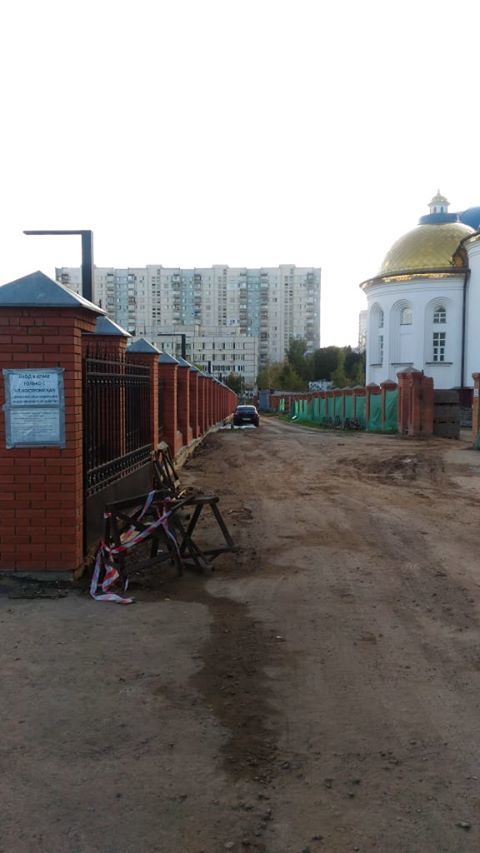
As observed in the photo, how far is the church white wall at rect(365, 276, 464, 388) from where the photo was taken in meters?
48.0

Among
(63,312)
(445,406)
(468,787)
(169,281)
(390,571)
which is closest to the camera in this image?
(468,787)

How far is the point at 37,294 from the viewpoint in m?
5.30

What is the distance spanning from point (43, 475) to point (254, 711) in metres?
2.70

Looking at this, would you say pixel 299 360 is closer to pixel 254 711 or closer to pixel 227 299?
pixel 227 299

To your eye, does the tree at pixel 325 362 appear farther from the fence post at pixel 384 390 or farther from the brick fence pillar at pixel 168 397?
the brick fence pillar at pixel 168 397

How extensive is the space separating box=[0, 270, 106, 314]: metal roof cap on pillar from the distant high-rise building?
334 ft

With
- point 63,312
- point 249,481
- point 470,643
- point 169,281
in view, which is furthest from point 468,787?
point 169,281

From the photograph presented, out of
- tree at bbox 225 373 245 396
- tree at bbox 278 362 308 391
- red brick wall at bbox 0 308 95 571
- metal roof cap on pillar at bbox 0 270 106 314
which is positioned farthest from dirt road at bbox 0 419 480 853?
tree at bbox 225 373 245 396

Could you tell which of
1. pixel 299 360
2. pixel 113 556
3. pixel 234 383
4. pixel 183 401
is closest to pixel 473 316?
pixel 183 401

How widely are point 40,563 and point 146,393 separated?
13.6 ft

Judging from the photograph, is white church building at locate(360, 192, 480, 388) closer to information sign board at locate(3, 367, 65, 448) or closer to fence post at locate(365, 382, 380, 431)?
fence post at locate(365, 382, 380, 431)

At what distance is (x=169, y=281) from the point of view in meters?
110

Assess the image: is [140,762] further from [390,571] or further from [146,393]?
[146,393]

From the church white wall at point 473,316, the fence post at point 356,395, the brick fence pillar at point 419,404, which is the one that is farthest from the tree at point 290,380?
the brick fence pillar at point 419,404
